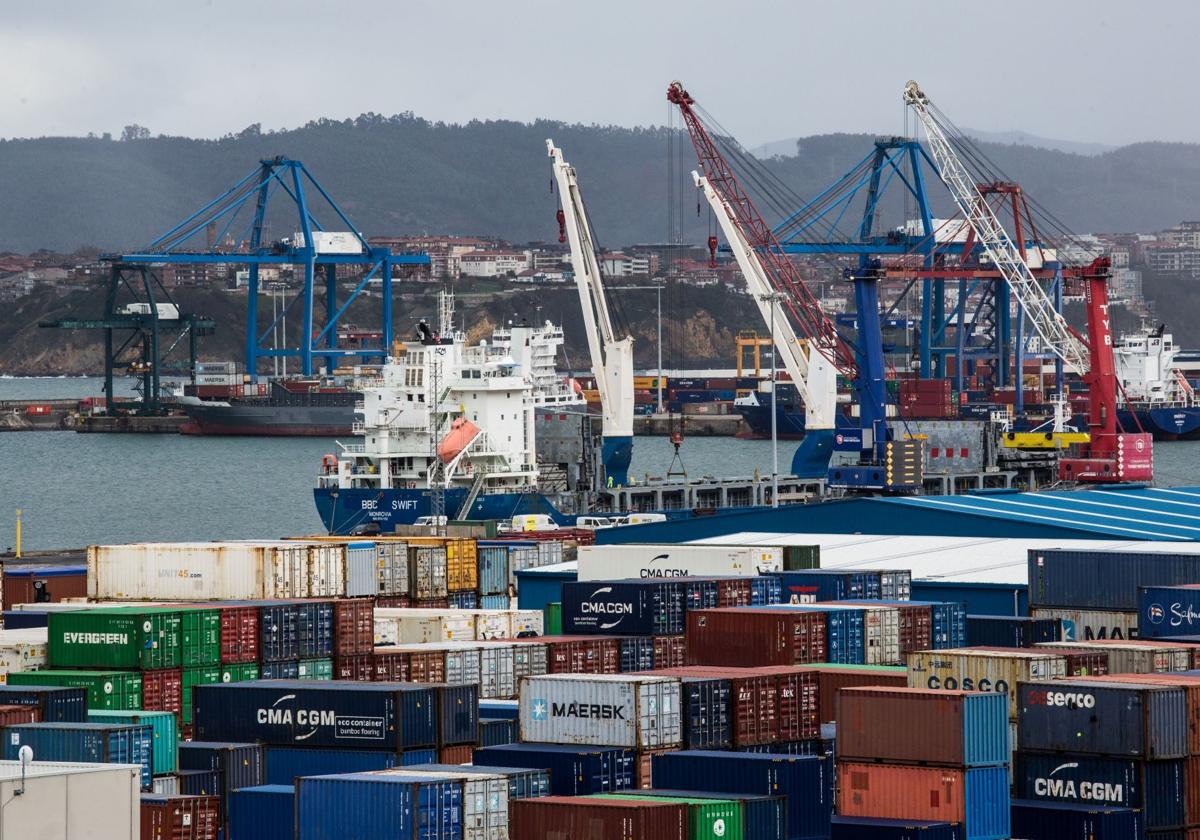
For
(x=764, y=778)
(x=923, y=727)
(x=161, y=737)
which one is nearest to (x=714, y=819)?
(x=764, y=778)

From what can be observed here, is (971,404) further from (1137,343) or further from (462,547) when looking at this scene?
(462,547)

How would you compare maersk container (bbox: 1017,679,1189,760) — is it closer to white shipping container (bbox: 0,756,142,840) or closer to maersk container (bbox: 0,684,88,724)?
white shipping container (bbox: 0,756,142,840)

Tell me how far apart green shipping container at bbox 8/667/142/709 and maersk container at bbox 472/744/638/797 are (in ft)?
18.5

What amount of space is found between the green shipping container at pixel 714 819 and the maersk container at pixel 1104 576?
12952mm

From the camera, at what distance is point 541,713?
68.4ft

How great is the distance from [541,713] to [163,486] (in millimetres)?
73588

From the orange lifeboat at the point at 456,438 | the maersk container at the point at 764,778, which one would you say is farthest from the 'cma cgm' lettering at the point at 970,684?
the orange lifeboat at the point at 456,438

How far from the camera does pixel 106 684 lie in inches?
952

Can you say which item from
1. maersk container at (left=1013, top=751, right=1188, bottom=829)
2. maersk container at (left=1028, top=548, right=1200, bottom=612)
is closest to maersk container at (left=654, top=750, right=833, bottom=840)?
maersk container at (left=1013, top=751, right=1188, bottom=829)

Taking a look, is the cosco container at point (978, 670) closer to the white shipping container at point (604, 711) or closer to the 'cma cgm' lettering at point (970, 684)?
the 'cma cgm' lettering at point (970, 684)

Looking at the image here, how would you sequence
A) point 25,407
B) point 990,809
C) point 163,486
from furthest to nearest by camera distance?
point 25,407 < point 163,486 < point 990,809

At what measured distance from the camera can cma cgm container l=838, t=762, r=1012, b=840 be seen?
1875cm

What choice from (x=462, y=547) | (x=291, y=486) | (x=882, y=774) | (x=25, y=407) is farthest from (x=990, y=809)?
(x=25, y=407)

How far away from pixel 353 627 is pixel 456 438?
3280 cm
